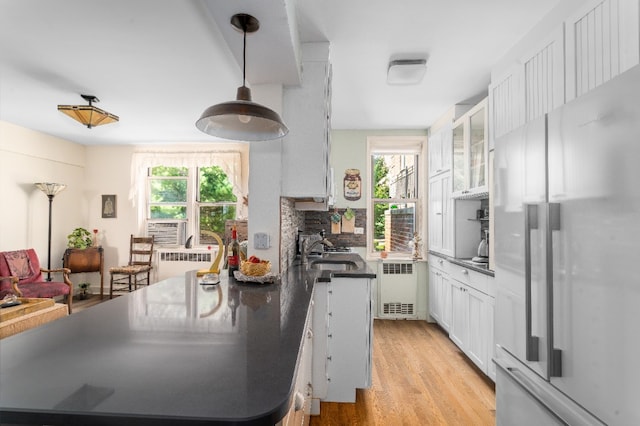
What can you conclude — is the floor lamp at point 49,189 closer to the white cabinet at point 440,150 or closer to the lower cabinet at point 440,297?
the white cabinet at point 440,150

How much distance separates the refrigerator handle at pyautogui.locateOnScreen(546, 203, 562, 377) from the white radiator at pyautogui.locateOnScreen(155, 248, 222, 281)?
17.0 ft

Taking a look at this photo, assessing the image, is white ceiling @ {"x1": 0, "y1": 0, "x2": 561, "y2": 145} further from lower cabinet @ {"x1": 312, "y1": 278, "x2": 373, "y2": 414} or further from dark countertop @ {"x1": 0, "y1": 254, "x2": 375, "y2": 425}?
lower cabinet @ {"x1": 312, "y1": 278, "x2": 373, "y2": 414}

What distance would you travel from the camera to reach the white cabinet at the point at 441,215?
12.4ft

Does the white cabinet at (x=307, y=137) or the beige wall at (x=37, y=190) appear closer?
the white cabinet at (x=307, y=137)

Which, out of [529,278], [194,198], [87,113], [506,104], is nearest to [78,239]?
[194,198]

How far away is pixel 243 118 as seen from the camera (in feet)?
5.73

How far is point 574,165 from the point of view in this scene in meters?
1.01

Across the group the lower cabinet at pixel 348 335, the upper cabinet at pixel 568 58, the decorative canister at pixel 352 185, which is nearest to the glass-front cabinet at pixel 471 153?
the upper cabinet at pixel 568 58

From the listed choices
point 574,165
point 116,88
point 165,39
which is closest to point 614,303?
point 574,165

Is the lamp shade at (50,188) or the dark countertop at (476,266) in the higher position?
the lamp shade at (50,188)

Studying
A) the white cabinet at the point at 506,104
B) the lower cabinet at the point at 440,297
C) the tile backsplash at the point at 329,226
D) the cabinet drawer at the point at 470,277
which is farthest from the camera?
the tile backsplash at the point at 329,226

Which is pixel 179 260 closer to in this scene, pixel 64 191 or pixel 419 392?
pixel 64 191

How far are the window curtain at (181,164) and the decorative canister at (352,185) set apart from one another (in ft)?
6.13

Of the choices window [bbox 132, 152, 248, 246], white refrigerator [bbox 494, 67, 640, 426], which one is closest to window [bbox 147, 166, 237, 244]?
window [bbox 132, 152, 248, 246]
